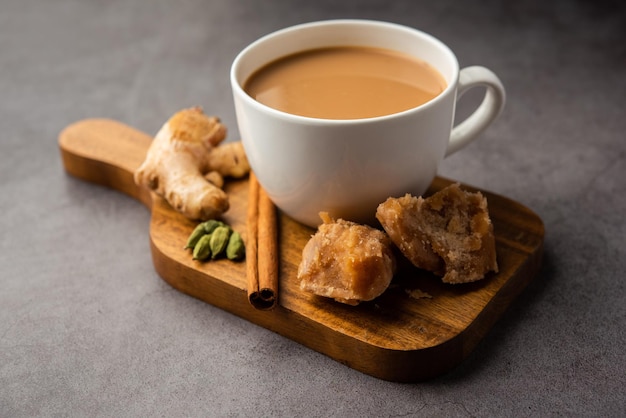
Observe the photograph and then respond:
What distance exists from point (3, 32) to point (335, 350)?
2.62m

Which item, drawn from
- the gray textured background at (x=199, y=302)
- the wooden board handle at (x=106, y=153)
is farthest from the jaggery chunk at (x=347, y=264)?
the wooden board handle at (x=106, y=153)

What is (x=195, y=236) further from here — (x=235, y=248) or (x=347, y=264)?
(x=347, y=264)

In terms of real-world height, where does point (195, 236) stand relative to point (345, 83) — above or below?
below

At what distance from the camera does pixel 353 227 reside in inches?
71.8

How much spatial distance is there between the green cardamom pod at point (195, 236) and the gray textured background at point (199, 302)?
0.14m

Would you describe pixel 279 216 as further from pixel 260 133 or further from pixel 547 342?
pixel 547 342

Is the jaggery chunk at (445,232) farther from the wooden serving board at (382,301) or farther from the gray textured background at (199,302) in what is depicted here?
the gray textured background at (199,302)

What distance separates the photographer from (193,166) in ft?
7.30

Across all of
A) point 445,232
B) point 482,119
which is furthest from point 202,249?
point 482,119

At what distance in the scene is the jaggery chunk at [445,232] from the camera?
71.5 inches

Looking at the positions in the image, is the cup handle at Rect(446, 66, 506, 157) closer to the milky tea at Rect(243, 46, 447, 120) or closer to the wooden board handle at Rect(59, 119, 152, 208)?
the milky tea at Rect(243, 46, 447, 120)

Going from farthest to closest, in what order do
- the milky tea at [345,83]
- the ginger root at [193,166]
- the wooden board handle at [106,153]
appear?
the wooden board handle at [106,153] < the ginger root at [193,166] < the milky tea at [345,83]

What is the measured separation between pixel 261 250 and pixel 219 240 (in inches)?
4.6

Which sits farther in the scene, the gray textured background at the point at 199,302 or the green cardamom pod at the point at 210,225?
the green cardamom pod at the point at 210,225
